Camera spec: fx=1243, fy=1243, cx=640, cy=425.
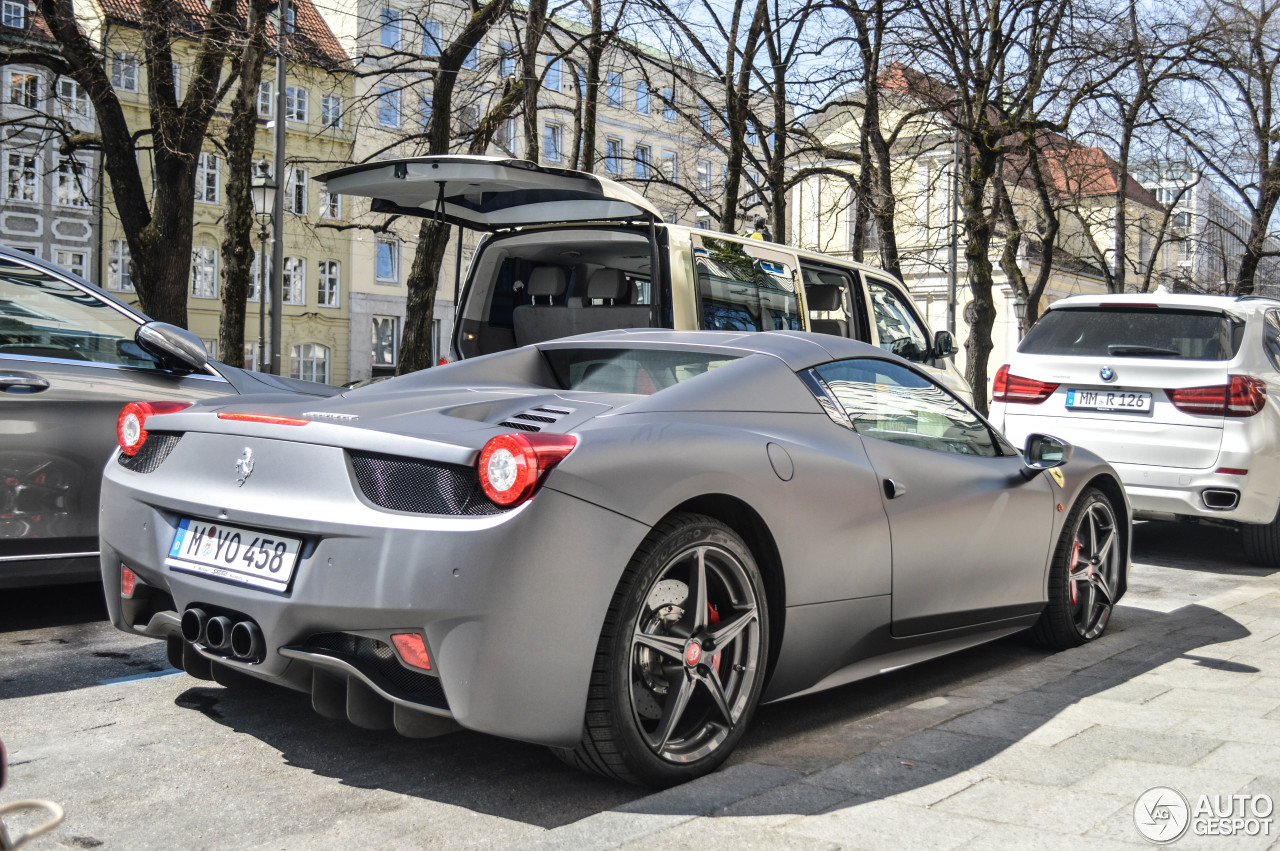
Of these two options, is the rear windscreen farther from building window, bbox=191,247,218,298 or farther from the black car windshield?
building window, bbox=191,247,218,298

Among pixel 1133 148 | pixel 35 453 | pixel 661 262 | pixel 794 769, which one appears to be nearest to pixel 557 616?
pixel 794 769

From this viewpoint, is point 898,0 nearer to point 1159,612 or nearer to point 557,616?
point 1159,612

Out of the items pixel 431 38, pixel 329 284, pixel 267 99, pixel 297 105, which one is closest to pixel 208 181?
pixel 267 99

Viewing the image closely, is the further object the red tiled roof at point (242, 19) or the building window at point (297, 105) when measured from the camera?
the building window at point (297, 105)

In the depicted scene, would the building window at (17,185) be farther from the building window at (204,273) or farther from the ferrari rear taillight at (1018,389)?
the ferrari rear taillight at (1018,389)

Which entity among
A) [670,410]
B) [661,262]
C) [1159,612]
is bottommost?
[1159,612]

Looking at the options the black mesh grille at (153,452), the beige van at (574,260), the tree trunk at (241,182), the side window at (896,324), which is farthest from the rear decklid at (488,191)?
the tree trunk at (241,182)

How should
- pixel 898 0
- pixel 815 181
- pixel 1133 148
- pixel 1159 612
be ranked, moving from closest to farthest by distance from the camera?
pixel 1159 612 < pixel 898 0 < pixel 1133 148 < pixel 815 181

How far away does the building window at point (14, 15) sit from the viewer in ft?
121

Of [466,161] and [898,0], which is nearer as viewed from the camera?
[466,161]

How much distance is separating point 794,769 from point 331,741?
139 cm

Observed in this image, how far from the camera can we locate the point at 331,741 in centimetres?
375

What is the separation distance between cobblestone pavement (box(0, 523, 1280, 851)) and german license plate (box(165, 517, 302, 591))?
57 centimetres

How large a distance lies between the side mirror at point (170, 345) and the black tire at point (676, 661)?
2887 millimetres
